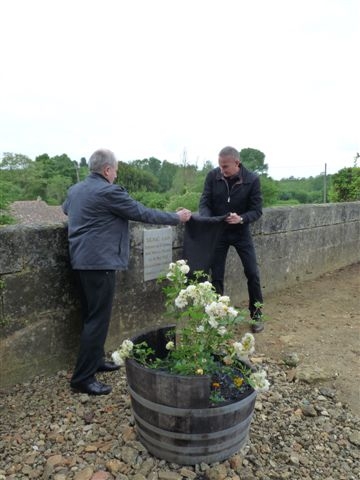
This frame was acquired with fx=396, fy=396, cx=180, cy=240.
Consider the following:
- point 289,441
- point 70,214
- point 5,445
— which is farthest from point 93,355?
point 289,441

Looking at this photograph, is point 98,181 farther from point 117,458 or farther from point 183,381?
point 117,458

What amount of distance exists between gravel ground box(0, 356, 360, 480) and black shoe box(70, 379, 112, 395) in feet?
0.17

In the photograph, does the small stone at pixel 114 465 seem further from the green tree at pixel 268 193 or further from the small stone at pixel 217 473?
the green tree at pixel 268 193

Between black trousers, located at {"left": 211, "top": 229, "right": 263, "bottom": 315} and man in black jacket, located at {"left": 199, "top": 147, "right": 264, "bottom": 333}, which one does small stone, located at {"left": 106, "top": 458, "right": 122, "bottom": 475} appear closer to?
man in black jacket, located at {"left": 199, "top": 147, "right": 264, "bottom": 333}

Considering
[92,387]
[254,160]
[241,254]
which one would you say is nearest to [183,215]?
[241,254]

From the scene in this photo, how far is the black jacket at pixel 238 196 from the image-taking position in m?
4.12

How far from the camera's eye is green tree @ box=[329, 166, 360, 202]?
9102 millimetres

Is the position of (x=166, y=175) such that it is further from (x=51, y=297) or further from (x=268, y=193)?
(x=51, y=297)

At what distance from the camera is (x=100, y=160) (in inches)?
116

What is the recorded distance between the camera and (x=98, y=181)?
2.94m

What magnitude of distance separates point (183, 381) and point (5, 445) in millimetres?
1331

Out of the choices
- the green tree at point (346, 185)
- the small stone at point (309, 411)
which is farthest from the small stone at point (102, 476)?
the green tree at point (346, 185)

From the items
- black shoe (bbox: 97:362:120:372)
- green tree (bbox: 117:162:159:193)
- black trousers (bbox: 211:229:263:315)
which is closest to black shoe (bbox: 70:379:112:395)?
black shoe (bbox: 97:362:120:372)

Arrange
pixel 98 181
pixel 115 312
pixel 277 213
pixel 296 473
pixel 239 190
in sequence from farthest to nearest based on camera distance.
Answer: pixel 277 213, pixel 239 190, pixel 115 312, pixel 98 181, pixel 296 473
